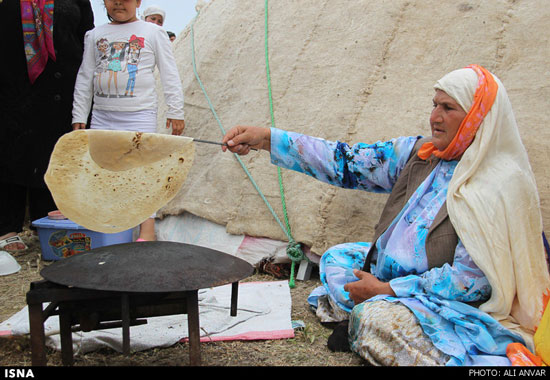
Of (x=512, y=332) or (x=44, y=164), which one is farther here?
(x=44, y=164)

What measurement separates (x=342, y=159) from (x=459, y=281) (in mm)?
747

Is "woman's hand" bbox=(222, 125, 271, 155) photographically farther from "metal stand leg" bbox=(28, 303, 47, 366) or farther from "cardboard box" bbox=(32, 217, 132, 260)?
"cardboard box" bbox=(32, 217, 132, 260)

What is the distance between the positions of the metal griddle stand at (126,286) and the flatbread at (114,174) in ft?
0.44

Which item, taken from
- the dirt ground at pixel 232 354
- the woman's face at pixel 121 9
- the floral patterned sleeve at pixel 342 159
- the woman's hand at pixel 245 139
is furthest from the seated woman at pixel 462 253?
the woman's face at pixel 121 9

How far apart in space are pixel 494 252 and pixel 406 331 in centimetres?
39

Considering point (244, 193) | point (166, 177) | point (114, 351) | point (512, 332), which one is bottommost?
point (114, 351)

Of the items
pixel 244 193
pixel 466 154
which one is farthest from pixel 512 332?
pixel 244 193

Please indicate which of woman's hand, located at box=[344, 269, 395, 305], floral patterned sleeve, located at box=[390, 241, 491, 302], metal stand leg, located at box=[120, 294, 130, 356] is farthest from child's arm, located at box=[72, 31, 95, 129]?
floral patterned sleeve, located at box=[390, 241, 491, 302]

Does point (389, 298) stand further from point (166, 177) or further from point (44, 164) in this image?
point (44, 164)

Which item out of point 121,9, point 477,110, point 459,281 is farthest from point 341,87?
point 459,281

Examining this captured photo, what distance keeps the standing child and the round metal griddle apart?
4.54ft

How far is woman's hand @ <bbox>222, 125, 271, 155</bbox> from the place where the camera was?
7.50 feet
